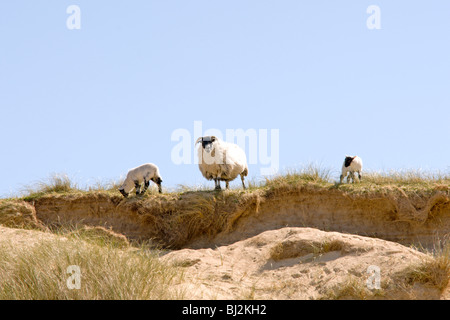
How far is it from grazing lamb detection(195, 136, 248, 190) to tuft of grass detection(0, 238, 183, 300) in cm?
549

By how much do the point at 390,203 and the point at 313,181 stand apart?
6.43ft

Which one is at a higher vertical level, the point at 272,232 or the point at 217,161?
the point at 217,161

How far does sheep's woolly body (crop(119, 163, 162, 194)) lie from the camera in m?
14.9

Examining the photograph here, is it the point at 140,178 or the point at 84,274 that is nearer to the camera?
the point at 84,274

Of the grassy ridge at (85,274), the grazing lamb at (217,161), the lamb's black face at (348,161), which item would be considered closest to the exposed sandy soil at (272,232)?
the grassy ridge at (85,274)

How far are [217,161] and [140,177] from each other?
2109 millimetres

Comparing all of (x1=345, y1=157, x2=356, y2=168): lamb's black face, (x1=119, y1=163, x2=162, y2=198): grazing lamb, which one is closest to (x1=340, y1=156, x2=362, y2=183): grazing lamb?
(x1=345, y1=157, x2=356, y2=168): lamb's black face

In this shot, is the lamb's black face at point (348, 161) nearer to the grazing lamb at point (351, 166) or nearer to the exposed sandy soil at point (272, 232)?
the grazing lamb at point (351, 166)

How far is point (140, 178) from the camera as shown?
49.3 feet

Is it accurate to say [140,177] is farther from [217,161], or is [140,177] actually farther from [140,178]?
[217,161]

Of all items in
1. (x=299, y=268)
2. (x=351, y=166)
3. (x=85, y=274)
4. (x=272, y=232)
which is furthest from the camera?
(x=351, y=166)

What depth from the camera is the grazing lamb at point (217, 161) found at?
15023 mm

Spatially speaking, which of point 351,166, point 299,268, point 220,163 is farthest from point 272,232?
point 351,166

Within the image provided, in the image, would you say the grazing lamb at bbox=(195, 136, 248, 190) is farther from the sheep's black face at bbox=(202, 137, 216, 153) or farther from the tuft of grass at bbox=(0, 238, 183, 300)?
the tuft of grass at bbox=(0, 238, 183, 300)
